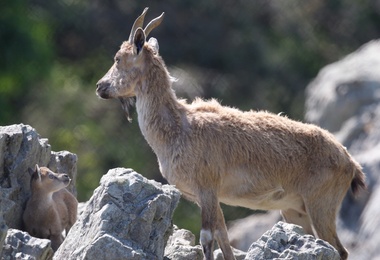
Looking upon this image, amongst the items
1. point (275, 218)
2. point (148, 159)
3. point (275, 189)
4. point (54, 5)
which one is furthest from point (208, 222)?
point (54, 5)

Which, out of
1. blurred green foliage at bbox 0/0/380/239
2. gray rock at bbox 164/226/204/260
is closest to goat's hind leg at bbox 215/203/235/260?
gray rock at bbox 164/226/204/260

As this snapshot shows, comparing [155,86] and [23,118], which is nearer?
[155,86]

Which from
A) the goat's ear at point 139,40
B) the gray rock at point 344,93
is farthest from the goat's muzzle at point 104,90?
the gray rock at point 344,93

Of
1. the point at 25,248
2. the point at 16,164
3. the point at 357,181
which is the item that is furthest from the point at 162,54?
the point at 25,248

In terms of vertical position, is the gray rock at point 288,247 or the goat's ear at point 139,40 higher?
the goat's ear at point 139,40

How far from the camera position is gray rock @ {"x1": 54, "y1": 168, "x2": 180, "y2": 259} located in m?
10.8

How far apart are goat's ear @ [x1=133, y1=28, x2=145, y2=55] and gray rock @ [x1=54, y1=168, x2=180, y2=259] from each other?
239cm

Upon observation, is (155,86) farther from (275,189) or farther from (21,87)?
(21,87)

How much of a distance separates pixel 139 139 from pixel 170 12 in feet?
13.8

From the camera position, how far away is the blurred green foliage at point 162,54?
1163 inches

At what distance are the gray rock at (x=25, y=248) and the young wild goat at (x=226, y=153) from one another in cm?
249

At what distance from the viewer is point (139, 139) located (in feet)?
102

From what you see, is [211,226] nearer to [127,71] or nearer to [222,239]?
[222,239]

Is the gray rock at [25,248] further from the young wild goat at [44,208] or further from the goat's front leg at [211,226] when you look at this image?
the goat's front leg at [211,226]
